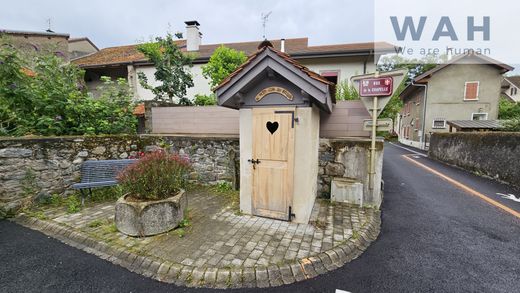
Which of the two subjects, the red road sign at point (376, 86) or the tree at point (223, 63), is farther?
the tree at point (223, 63)

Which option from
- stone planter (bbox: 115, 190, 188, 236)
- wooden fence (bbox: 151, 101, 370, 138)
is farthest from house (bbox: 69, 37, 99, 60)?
stone planter (bbox: 115, 190, 188, 236)

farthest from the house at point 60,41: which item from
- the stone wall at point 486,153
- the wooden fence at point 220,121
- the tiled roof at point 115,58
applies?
the stone wall at point 486,153

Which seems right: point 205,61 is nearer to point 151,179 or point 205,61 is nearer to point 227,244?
point 151,179

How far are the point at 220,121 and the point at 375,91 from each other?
4.15 meters

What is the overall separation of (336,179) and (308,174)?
54.7 inches

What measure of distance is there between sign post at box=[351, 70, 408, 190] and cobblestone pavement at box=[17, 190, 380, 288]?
130 centimetres

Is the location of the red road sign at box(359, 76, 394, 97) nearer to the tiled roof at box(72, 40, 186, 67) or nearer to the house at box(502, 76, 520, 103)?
the tiled roof at box(72, 40, 186, 67)

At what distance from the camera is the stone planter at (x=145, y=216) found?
11.1 feet

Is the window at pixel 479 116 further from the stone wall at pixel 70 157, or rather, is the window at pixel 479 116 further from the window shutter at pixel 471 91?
the stone wall at pixel 70 157

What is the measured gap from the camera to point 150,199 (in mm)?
3609

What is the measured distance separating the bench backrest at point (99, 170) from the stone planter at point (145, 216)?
2.05m

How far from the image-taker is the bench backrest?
497 centimetres

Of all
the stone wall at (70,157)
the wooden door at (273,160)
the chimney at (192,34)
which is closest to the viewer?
the wooden door at (273,160)

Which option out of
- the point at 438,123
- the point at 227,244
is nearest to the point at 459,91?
the point at 438,123
